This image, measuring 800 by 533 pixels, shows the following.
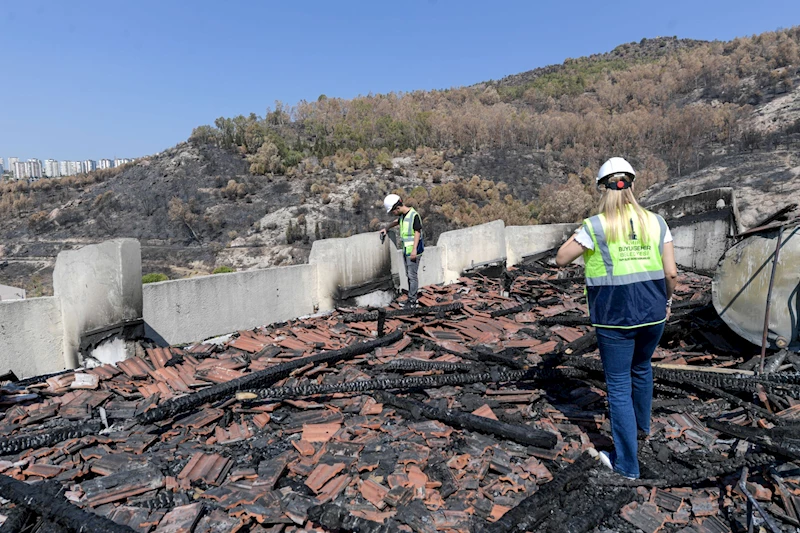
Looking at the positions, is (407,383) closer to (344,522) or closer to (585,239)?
(344,522)

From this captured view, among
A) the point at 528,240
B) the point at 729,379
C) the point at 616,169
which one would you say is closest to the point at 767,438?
the point at 729,379

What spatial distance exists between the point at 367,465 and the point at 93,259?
13.7ft

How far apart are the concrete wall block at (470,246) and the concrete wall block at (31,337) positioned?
A: 755cm

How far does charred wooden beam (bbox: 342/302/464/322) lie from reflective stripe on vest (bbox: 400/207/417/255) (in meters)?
0.96

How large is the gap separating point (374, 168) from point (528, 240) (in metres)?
33.1

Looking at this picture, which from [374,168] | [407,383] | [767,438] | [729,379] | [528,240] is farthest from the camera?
[374,168]

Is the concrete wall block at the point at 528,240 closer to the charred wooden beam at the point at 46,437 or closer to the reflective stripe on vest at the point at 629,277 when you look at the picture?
the reflective stripe on vest at the point at 629,277

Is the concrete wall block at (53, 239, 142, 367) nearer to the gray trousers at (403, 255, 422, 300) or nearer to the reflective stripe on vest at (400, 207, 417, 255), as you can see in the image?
the reflective stripe on vest at (400, 207, 417, 255)

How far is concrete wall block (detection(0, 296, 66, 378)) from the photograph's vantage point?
205 inches

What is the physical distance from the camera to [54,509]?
2.93m

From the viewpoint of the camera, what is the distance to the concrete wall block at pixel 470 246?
452 inches

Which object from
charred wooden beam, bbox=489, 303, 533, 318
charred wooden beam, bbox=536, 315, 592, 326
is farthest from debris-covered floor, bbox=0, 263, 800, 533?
charred wooden beam, bbox=489, 303, 533, 318

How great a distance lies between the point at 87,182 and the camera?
4966 centimetres

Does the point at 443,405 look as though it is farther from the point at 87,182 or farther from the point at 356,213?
the point at 87,182
